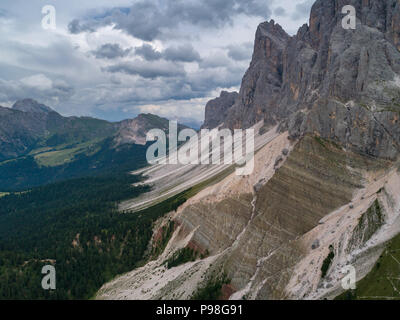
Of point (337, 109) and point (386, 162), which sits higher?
point (337, 109)

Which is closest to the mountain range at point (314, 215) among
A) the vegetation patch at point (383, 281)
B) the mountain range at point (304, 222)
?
the vegetation patch at point (383, 281)

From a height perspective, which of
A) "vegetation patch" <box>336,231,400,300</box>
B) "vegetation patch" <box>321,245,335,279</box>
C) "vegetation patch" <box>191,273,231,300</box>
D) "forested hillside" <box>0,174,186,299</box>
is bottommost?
"forested hillside" <box>0,174,186,299</box>

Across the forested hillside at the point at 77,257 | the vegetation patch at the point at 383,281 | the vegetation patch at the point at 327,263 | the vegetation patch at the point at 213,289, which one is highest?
the vegetation patch at the point at 383,281

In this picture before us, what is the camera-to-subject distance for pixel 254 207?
87.8 metres

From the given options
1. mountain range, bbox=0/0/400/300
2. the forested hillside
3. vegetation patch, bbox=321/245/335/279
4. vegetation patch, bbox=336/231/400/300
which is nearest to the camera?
vegetation patch, bbox=336/231/400/300

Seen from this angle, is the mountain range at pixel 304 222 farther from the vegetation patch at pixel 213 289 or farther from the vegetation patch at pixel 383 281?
the vegetation patch at pixel 213 289

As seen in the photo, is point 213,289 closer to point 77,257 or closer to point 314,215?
point 314,215

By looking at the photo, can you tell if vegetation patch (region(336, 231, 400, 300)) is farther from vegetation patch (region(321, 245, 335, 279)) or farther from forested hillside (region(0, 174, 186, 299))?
forested hillside (region(0, 174, 186, 299))

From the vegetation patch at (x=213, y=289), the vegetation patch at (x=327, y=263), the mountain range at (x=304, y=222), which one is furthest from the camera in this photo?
the vegetation patch at (x=213, y=289)

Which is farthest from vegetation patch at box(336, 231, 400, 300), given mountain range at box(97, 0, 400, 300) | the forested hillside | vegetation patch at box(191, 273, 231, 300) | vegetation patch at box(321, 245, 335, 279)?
the forested hillside

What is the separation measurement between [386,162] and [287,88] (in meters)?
131

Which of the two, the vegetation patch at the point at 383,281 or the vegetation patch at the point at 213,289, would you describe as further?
the vegetation patch at the point at 213,289
